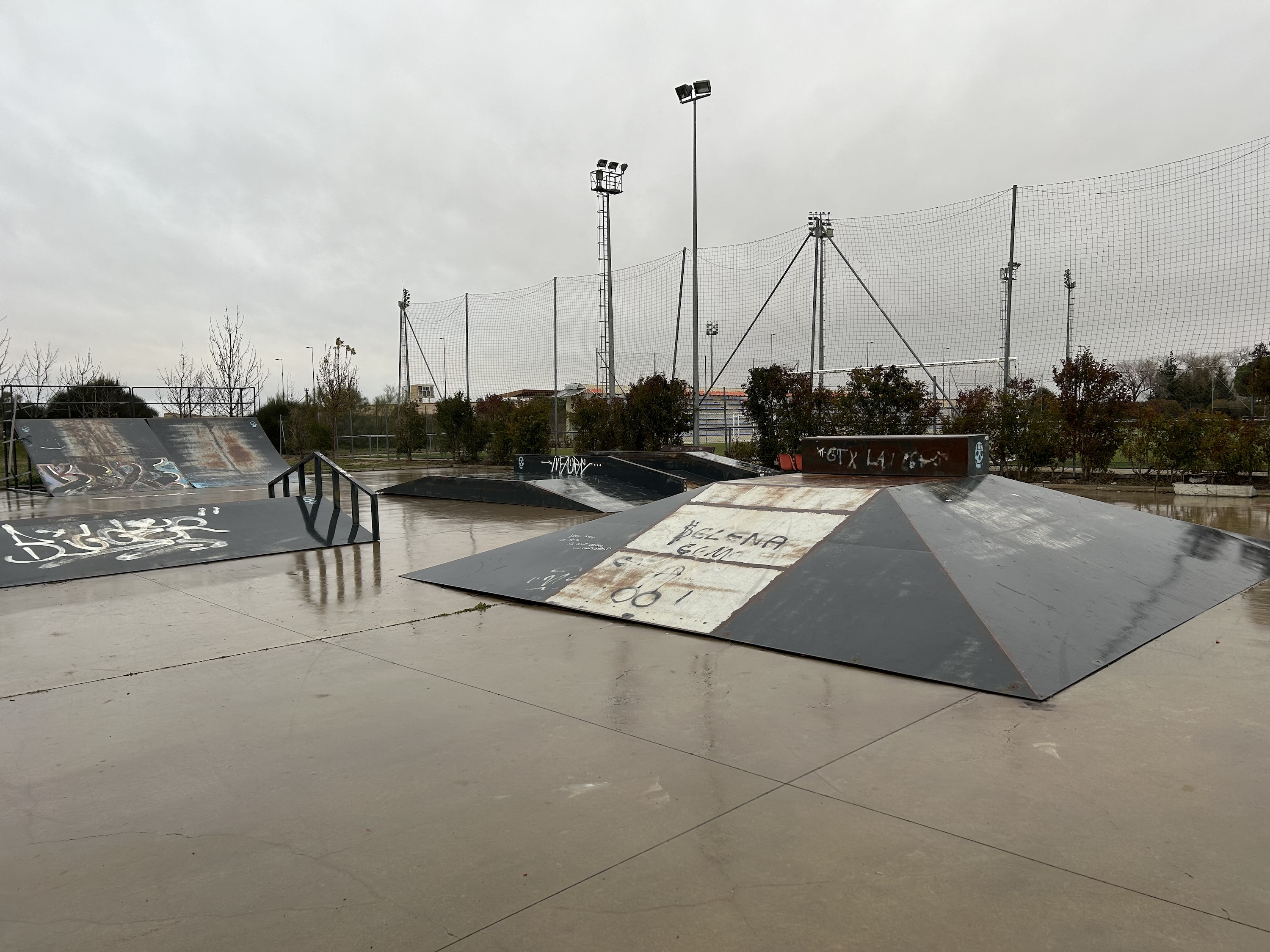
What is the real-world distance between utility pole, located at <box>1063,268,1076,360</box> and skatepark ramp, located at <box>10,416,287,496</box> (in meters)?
18.2

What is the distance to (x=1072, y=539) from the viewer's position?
6.75 metres

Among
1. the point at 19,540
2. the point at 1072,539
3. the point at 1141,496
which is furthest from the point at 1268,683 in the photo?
the point at 1141,496

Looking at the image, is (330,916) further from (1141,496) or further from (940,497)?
(1141,496)

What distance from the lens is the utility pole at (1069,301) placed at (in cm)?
1758

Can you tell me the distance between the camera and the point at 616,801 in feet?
9.95

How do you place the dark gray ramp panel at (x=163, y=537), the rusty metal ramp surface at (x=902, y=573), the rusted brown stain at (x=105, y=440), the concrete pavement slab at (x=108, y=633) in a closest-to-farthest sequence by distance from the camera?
the rusty metal ramp surface at (x=902, y=573)
the concrete pavement slab at (x=108, y=633)
the dark gray ramp panel at (x=163, y=537)
the rusted brown stain at (x=105, y=440)

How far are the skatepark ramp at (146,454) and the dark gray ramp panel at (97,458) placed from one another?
18 mm

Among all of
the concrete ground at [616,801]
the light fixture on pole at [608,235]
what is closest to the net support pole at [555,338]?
the light fixture on pole at [608,235]

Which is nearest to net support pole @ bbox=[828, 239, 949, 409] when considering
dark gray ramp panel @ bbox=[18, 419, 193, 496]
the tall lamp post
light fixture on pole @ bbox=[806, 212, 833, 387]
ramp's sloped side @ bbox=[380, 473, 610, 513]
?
light fixture on pole @ bbox=[806, 212, 833, 387]

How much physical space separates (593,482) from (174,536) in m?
7.51

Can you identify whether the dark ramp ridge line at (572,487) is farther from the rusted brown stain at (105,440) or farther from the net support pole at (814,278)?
the rusted brown stain at (105,440)

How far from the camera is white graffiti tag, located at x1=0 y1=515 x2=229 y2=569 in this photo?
8.25 metres

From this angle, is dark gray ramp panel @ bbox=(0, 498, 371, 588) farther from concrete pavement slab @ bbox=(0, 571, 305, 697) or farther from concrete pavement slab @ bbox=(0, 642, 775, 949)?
concrete pavement slab @ bbox=(0, 642, 775, 949)

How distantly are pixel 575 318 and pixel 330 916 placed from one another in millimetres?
24905
